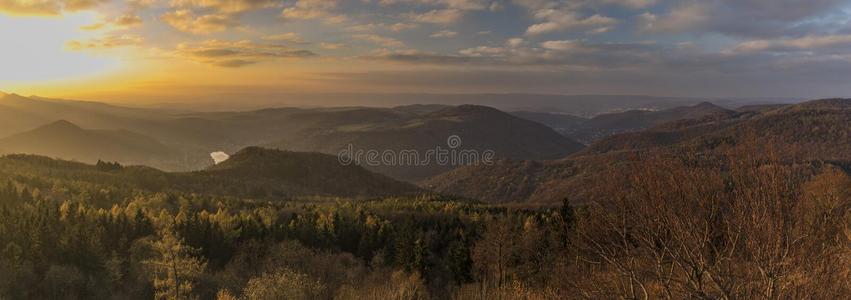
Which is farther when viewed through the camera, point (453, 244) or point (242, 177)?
point (242, 177)

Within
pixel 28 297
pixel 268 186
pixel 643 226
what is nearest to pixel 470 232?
pixel 28 297

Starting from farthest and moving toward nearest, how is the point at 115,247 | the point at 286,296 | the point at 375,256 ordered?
the point at 375,256 < the point at 115,247 < the point at 286,296

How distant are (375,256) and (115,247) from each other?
1241 inches

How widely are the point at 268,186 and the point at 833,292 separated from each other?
5672 inches

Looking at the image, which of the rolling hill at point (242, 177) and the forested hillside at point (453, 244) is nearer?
the forested hillside at point (453, 244)

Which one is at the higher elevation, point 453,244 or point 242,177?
point 453,244

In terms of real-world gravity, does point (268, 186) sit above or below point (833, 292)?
below

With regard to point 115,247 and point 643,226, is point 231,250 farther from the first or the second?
point 643,226

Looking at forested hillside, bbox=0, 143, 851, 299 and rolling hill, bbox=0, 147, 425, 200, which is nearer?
forested hillside, bbox=0, 143, 851, 299

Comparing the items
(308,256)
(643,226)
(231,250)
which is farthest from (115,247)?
(643,226)

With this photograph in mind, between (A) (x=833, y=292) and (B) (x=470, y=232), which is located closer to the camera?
(A) (x=833, y=292)

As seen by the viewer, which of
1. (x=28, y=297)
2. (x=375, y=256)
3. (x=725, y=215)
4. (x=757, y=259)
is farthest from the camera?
(x=375, y=256)

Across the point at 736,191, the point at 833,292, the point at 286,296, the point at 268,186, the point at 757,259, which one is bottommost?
the point at 268,186

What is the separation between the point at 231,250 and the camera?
63531 mm
